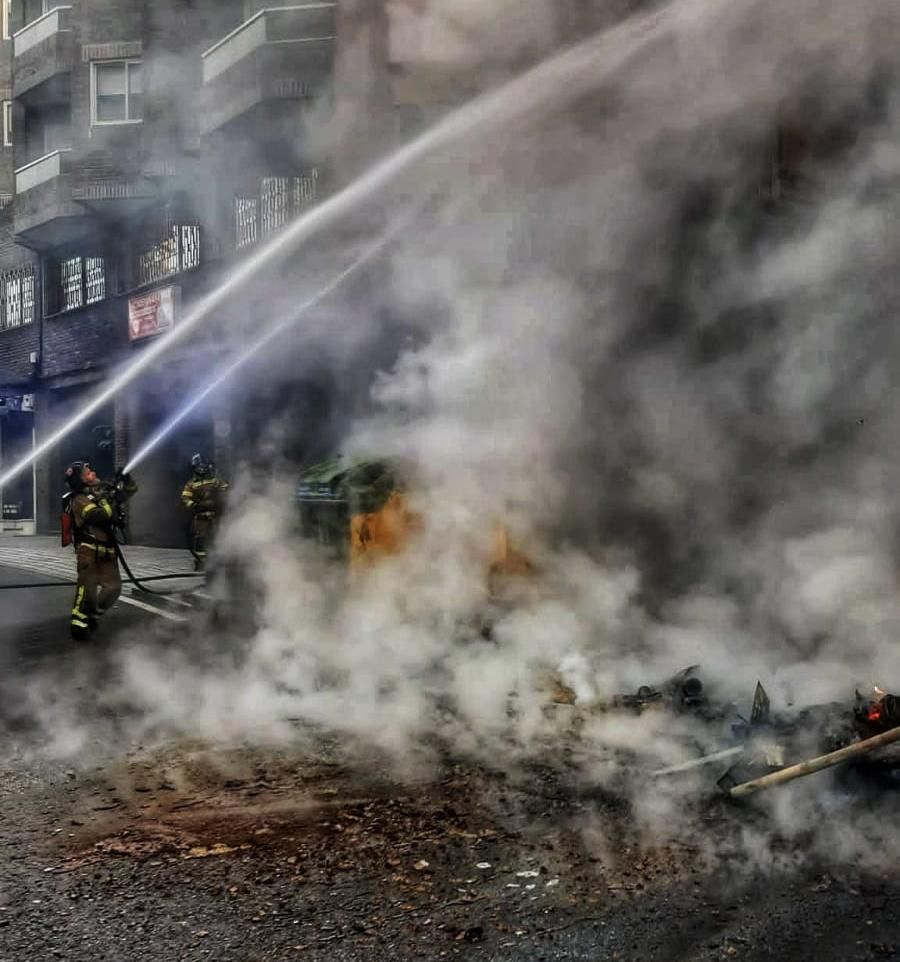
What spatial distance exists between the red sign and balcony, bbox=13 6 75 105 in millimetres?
4579

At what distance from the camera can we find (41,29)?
15.9 metres

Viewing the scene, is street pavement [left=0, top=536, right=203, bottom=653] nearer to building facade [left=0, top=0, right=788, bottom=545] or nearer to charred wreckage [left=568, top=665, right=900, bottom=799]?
building facade [left=0, top=0, right=788, bottom=545]

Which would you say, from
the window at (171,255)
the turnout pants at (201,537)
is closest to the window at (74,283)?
the window at (171,255)

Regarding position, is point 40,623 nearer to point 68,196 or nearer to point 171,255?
point 171,255

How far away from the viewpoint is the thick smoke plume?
430 centimetres

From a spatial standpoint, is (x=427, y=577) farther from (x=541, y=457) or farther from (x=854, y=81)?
(x=854, y=81)

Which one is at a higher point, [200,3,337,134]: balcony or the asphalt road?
[200,3,337,134]: balcony

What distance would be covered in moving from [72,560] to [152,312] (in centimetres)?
410

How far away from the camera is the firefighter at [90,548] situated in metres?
6.23

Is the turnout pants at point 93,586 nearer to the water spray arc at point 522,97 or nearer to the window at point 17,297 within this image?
the water spray arc at point 522,97

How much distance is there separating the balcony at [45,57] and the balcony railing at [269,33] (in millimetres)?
7105

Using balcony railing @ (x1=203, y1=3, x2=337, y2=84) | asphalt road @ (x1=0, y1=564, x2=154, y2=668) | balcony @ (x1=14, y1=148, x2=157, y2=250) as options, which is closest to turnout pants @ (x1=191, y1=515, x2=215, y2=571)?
asphalt road @ (x1=0, y1=564, x2=154, y2=668)

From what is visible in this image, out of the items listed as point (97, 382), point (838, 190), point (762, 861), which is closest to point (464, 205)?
point (838, 190)

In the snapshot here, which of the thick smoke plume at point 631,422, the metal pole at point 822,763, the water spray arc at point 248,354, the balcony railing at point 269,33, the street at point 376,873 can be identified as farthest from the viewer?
the balcony railing at point 269,33
